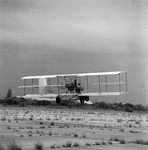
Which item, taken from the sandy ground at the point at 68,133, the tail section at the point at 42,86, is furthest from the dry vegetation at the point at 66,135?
the tail section at the point at 42,86

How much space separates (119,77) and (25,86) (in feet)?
77.5

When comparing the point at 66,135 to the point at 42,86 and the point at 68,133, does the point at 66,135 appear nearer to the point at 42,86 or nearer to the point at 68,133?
the point at 68,133

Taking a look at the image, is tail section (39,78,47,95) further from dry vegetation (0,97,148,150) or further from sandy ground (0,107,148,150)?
dry vegetation (0,97,148,150)

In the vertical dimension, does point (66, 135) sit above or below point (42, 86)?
below

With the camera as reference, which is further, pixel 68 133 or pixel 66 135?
pixel 68 133

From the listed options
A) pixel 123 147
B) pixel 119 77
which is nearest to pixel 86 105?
pixel 119 77

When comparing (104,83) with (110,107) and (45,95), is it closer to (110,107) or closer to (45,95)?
(45,95)

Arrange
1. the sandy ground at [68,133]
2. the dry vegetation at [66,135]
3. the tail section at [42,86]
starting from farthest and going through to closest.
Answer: the tail section at [42,86]
the sandy ground at [68,133]
the dry vegetation at [66,135]

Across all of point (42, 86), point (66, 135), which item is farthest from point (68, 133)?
point (42, 86)

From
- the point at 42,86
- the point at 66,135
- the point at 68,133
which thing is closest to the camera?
the point at 66,135

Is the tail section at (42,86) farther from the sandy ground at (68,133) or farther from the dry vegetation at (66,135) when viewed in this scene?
the dry vegetation at (66,135)

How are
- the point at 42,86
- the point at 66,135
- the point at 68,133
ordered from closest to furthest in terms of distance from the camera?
the point at 66,135 → the point at 68,133 → the point at 42,86

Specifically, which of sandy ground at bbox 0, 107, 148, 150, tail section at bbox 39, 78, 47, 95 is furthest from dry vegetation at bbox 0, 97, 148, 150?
tail section at bbox 39, 78, 47, 95

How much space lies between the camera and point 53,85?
82.2m
